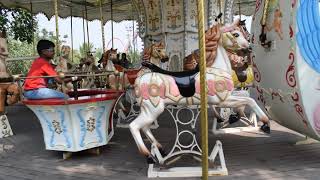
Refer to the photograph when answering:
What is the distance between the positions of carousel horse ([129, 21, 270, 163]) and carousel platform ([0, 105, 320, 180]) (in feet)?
1.59

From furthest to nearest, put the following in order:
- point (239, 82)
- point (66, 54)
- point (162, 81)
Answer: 1. point (66, 54)
2. point (239, 82)
3. point (162, 81)

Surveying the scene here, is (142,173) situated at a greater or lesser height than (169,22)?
lesser

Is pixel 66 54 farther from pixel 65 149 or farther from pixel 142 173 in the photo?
pixel 142 173

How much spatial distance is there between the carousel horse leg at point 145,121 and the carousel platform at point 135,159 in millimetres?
238

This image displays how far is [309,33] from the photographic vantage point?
368 centimetres

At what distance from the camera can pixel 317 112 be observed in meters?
3.76

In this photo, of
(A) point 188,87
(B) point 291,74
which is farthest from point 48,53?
(B) point 291,74

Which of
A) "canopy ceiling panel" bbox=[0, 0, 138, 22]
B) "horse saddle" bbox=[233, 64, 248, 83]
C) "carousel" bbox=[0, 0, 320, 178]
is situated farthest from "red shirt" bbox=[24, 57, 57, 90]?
"canopy ceiling panel" bbox=[0, 0, 138, 22]

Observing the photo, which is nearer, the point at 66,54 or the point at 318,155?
the point at 318,155

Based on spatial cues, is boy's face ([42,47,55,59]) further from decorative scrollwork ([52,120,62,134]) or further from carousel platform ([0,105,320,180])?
carousel platform ([0,105,320,180])

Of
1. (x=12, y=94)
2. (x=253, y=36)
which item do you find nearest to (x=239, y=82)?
(x=253, y=36)

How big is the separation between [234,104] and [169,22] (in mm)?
5112

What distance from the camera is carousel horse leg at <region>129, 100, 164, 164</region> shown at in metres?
4.00

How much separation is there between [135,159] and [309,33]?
2.48m
